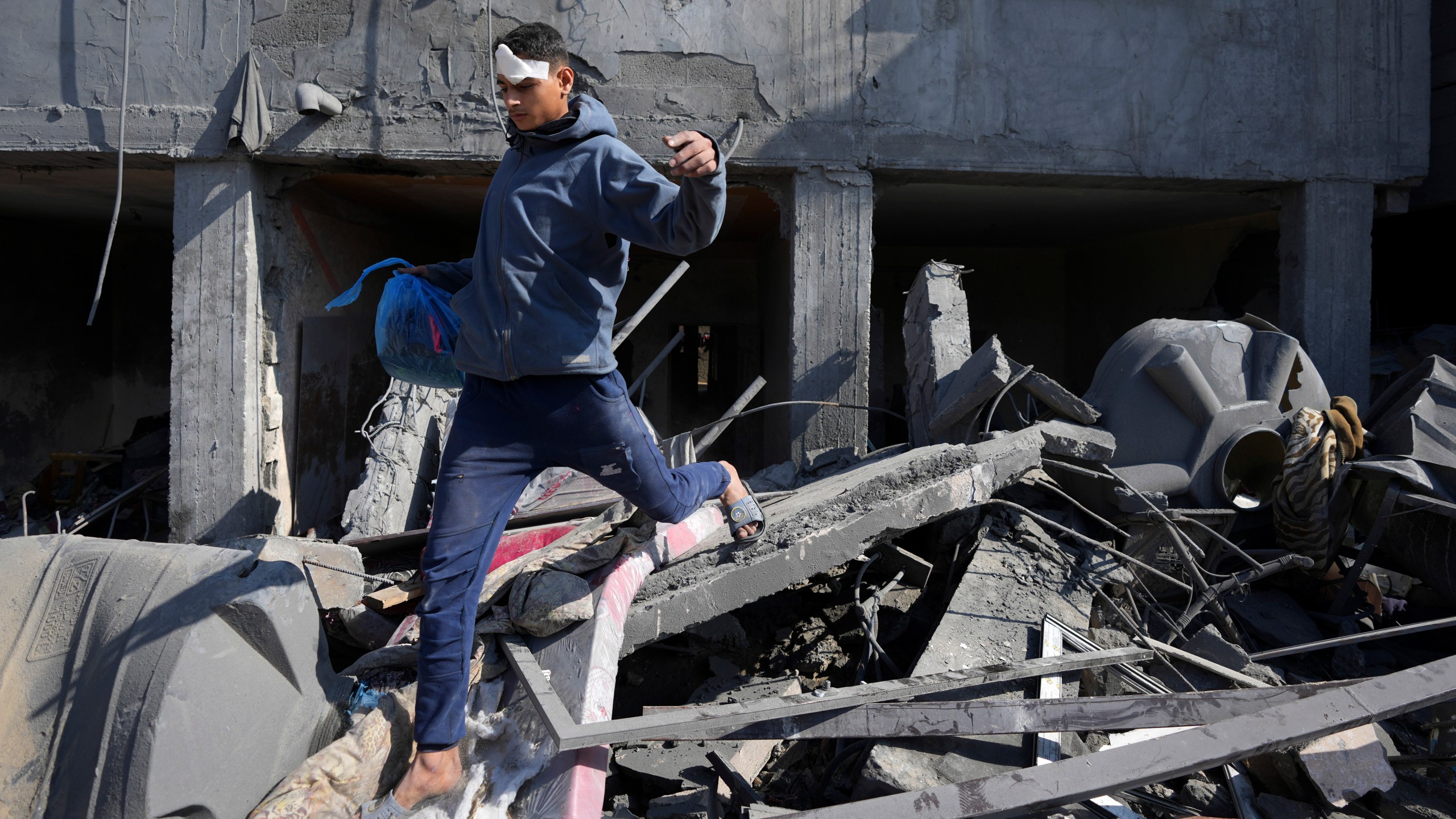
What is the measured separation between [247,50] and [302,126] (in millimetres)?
581

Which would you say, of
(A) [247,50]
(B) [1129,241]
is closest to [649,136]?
(A) [247,50]

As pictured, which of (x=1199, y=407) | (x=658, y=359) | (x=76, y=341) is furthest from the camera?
(x=76, y=341)

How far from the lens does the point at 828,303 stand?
202 inches

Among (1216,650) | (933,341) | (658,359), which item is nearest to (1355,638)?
(1216,650)

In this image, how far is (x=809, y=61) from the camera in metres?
5.14

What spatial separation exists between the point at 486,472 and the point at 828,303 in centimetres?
344

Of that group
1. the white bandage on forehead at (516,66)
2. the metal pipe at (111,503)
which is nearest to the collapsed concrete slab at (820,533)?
the white bandage on forehead at (516,66)

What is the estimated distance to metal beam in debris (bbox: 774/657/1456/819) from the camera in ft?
6.19

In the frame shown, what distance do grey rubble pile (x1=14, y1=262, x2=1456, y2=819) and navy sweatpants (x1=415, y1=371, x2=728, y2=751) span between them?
9.0 inches

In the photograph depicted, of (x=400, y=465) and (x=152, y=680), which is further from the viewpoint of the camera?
(x=400, y=465)

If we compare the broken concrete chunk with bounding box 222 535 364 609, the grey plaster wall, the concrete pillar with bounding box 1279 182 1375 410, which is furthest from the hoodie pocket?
the concrete pillar with bounding box 1279 182 1375 410

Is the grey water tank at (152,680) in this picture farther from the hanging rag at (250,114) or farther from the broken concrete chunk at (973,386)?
the hanging rag at (250,114)

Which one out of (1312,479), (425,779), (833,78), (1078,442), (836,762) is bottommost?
(836,762)

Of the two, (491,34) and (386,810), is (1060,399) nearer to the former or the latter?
(386,810)
